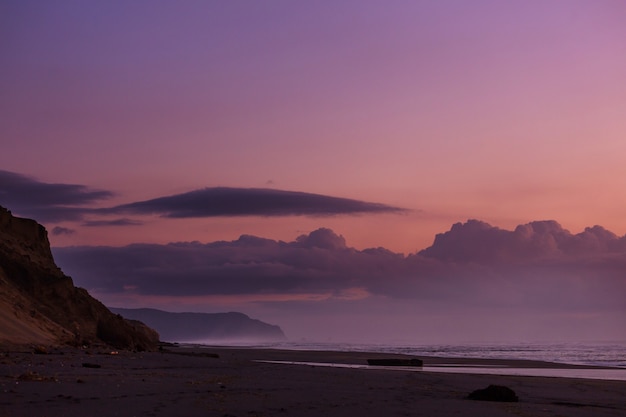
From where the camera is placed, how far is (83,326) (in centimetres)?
5100

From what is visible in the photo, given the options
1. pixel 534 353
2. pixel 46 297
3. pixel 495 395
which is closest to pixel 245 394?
pixel 495 395

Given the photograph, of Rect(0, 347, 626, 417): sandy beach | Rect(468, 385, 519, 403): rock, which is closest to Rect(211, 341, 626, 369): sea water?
Rect(0, 347, 626, 417): sandy beach

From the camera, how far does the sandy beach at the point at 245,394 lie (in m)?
14.5

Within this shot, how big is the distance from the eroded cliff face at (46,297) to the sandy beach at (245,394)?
1914 cm

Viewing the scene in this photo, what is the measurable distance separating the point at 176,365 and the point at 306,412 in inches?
572

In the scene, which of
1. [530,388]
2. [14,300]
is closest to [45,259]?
[14,300]

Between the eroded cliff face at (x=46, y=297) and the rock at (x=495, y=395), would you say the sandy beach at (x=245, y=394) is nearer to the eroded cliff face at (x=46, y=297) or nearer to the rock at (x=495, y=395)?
the rock at (x=495, y=395)

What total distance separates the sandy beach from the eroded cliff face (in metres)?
19.1

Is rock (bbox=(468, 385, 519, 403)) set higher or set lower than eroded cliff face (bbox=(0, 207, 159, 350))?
lower

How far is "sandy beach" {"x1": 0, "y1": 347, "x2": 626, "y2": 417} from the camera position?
1455 centimetres

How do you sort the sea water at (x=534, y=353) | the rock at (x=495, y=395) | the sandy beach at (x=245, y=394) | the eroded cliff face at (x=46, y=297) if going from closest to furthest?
the sandy beach at (x=245, y=394) < the rock at (x=495, y=395) < the eroded cliff face at (x=46, y=297) < the sea water at (x=534, y=353)

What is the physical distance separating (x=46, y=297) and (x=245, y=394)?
1484 inches

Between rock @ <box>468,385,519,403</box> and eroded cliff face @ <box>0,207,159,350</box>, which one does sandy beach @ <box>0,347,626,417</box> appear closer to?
rock @ <box>468,385,519,403</box>

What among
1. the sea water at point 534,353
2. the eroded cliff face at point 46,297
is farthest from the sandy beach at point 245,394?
the sea water at point 534,353
